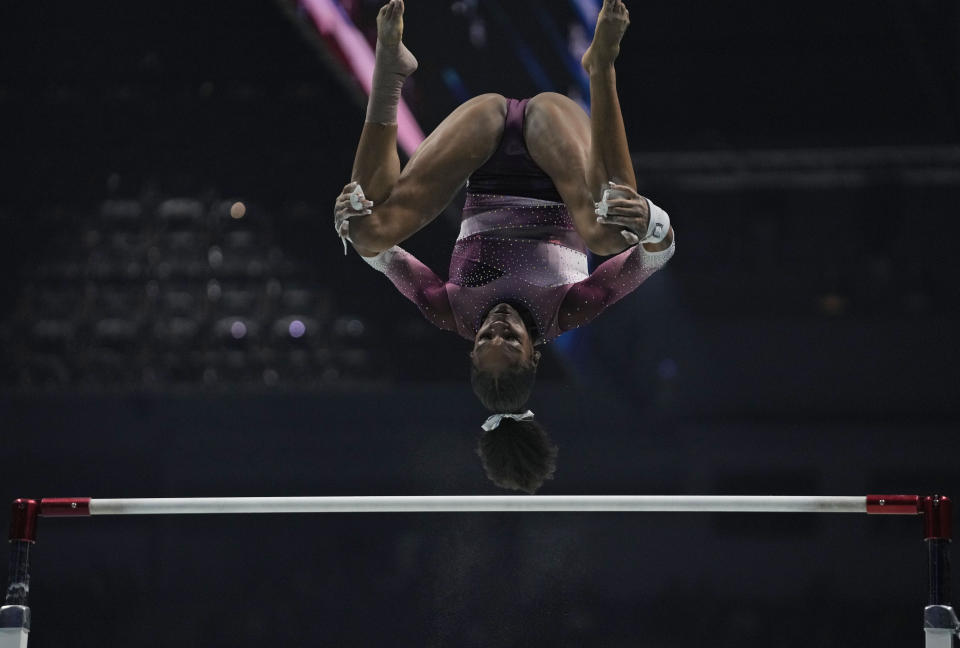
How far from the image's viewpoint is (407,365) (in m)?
8.62

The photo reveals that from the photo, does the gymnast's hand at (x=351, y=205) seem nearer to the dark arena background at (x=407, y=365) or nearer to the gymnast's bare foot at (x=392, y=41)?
the gymnast's bare foot at (x=392, y=41)

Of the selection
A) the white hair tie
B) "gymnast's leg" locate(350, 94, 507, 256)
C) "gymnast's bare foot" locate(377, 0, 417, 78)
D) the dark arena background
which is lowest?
the white hair tie

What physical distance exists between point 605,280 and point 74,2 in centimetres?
487

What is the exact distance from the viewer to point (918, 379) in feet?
26.7

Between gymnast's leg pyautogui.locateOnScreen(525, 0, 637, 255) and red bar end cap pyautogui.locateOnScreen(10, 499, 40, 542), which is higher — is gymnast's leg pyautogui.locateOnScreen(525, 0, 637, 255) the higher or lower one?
the higher one

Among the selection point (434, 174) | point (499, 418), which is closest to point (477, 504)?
point (499, 418)

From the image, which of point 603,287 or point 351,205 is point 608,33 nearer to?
point 603,287

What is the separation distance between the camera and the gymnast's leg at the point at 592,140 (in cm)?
279

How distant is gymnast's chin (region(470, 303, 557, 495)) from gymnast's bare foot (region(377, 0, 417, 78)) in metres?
0.67

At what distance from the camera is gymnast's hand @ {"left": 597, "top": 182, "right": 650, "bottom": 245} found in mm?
2752

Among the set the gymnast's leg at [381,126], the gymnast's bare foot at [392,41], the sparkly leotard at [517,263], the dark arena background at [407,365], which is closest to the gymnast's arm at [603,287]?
the sparkly leotard at [517,263]

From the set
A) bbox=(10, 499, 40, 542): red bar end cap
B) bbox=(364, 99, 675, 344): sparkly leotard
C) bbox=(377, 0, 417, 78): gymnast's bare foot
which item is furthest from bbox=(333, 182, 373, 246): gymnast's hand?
bbox=(10, 499, 40, 542): red bar end cap

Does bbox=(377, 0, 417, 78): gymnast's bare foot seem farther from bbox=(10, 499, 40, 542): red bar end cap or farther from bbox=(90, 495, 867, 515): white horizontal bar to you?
bbox=(10, 499, 40, 542): red bar end cap

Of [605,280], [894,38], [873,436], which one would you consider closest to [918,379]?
[873,436]
